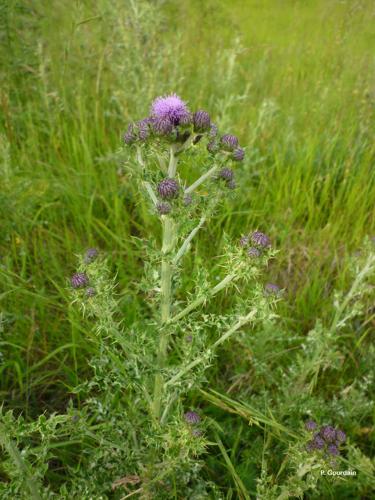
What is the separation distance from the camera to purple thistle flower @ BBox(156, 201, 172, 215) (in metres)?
1.54

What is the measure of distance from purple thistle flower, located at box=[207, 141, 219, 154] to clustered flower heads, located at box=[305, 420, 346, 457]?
4.12 ft

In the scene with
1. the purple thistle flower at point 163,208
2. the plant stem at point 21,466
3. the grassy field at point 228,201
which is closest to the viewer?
the plant stem at point 21,466

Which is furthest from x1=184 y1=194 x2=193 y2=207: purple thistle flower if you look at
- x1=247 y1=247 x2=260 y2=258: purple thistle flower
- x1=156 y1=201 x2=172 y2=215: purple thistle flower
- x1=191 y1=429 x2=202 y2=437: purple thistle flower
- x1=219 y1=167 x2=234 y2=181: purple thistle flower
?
x1=191 y1=429 x2=202 y2=437: purple thistle flower

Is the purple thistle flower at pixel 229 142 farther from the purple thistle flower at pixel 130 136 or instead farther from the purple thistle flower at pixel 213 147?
the purple thistle flower at pixel 130 136

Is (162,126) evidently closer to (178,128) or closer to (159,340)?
(178,128)

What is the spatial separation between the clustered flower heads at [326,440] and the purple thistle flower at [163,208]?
1101mm

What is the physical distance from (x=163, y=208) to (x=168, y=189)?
8 cm

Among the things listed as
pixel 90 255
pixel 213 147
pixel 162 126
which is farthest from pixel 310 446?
pixel 162 126

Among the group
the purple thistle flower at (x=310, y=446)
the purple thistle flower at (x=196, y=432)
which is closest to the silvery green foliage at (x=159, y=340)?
the purple thistle flower at (x=196, y=432)

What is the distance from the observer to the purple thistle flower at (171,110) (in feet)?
5.50

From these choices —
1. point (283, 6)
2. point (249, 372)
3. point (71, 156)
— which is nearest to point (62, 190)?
point (71, 156)

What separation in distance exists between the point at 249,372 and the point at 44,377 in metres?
1.13

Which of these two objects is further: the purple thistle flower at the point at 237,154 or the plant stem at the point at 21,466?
the purple thistle flower at the point at 237,154

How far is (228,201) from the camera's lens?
303 centimetres
